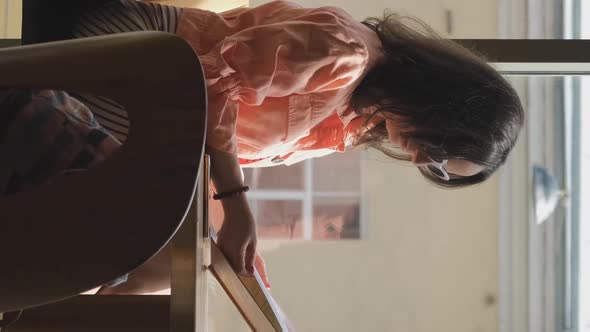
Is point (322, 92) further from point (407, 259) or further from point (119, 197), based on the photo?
point (407, 259)

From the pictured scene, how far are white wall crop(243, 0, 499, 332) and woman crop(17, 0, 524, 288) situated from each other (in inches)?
65.1

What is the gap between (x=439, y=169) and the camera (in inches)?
38.1

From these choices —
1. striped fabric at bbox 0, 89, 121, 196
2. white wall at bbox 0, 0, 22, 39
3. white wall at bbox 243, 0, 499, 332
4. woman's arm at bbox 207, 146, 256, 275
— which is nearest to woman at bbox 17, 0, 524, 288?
woman's arm at bbox 207, 146, 256, 275

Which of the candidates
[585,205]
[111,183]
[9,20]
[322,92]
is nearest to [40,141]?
[111,183]

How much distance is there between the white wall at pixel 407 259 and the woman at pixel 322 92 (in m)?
1.65

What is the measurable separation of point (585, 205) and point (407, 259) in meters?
0.71

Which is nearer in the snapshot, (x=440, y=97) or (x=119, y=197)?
(x=119, y=197)

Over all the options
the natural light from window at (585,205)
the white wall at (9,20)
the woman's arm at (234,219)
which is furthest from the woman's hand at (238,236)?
the natural light from window at (585,205)

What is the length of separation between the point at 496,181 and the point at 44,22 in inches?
87.1

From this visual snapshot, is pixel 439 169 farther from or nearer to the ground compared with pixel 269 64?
nearer to the ground

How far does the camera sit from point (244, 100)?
0.76 m

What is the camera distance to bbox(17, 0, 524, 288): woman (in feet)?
2.41

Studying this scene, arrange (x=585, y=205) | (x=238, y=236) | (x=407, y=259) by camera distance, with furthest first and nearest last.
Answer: (x=407, y=259)
(x=585, y=205)
(x=238, y=236)

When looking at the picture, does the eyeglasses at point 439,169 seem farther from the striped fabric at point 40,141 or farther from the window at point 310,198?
the window at point 310,198
